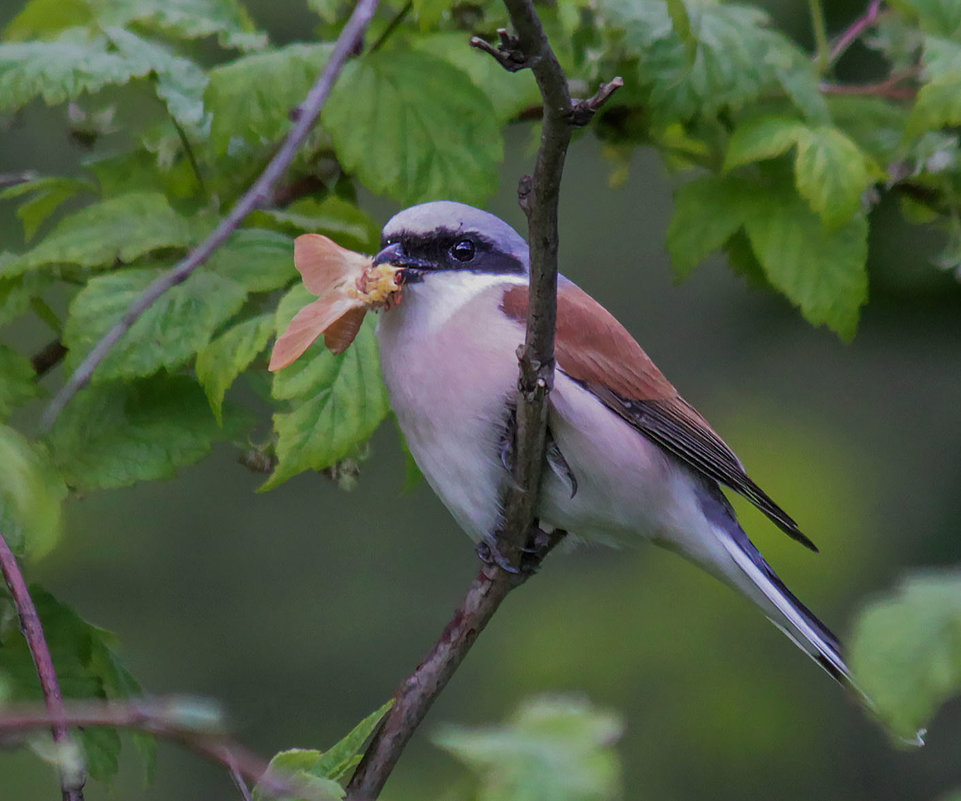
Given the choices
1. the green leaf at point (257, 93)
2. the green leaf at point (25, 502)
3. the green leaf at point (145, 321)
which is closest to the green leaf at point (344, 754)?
the green leaf at point (25, 502)

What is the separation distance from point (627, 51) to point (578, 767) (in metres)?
1.67

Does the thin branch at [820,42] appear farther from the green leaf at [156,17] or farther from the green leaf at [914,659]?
the green leaf at [914,659]

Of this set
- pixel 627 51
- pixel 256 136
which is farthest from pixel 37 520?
pixel 627 51

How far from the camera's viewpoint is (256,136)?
2158 millimetres

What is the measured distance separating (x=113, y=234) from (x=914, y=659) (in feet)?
5.25

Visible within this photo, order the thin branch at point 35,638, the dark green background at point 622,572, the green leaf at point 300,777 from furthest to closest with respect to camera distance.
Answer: the dark green background at point 622,572 < the thin branch at point 35,638 < the green leaf at point 300,777

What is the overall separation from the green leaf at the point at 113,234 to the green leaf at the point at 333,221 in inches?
7.3

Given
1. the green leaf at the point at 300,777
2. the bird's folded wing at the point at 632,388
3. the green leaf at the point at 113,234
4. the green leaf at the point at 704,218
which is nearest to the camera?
the green leaf at the point at 300,777

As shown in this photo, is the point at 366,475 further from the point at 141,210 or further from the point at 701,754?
the point at 141,210

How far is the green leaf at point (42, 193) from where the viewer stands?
228 centimetres

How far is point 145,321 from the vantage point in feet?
6.59

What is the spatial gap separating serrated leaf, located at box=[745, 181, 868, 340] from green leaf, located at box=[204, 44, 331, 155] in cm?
89

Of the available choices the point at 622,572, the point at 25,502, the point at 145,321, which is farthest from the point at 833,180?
the point at 622,572

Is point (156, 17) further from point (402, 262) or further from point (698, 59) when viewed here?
point (698, 59)
